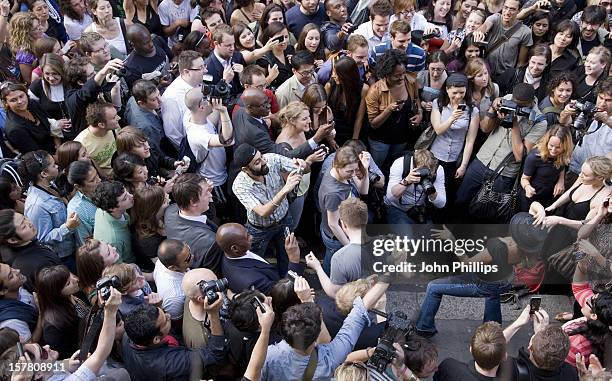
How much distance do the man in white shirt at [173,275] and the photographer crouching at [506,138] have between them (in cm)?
268

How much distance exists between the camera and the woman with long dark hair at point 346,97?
568cm

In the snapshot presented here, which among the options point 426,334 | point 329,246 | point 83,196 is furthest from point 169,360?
point 426,334

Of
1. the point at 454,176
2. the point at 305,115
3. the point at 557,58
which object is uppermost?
the point at 305,115

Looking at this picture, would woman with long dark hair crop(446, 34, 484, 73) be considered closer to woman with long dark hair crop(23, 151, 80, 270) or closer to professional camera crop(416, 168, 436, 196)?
professional camera crop(416, 168, 436, 196)

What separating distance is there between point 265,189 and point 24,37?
9.63ft

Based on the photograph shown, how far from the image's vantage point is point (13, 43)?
618cm

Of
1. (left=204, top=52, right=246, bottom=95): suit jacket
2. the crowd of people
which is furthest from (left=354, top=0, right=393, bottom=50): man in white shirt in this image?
(left=204, top=52, right=246, bottom=95): suit jacket

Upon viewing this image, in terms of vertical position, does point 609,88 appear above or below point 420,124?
above

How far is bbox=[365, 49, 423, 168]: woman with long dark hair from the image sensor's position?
5566 millimetres

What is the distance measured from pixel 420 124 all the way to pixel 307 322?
2.93 meters

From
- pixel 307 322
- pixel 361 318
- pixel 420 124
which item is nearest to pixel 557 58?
pixel 420 124

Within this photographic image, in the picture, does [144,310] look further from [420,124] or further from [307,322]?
[420,124]

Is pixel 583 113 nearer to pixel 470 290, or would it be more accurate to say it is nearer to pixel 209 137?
pixel 470 290

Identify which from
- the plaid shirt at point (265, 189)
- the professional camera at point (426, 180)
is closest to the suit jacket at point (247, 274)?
the plaid shirt at point (265, 189)
